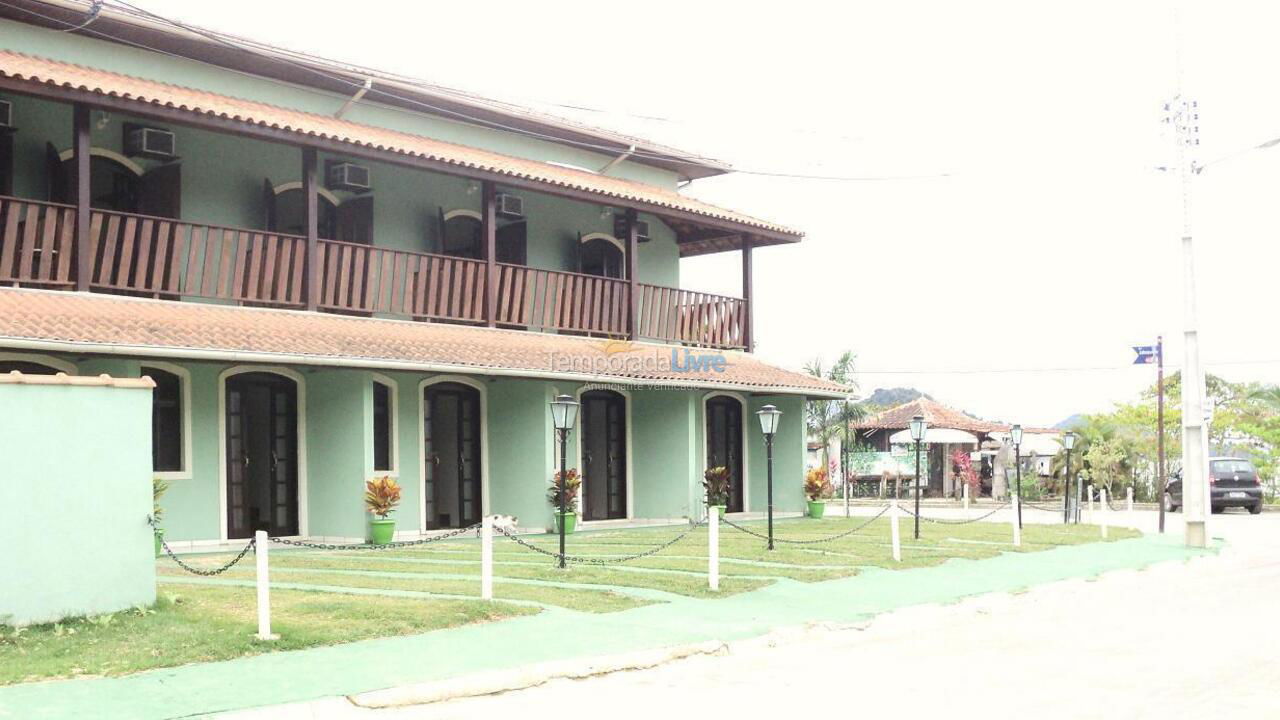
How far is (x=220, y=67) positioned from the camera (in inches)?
771

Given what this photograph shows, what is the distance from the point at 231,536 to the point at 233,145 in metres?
5.94

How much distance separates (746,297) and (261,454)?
11179mm

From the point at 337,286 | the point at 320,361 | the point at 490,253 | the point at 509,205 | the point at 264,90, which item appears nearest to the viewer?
the point at 320,361

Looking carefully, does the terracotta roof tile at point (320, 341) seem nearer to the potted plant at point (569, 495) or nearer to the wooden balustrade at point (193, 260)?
the wooden balustrade at point (193, 260)

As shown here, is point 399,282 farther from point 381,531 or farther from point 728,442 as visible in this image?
point 728,442

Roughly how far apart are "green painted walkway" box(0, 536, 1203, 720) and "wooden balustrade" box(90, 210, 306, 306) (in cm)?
844

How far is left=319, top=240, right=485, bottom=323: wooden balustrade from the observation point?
1898 cm

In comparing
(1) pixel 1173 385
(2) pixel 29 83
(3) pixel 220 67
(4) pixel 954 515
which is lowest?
(4) pixel 954 515

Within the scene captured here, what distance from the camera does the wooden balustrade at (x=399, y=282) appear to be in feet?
62.3

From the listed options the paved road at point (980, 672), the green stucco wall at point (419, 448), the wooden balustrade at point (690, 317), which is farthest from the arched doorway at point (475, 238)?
the paved road at point (980, 672)

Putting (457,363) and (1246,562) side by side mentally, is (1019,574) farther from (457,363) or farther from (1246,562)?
(457,363)

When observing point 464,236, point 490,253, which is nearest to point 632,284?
point 464,236

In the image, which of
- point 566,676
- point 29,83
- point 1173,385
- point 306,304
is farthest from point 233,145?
point 1173,385

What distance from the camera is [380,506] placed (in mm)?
17828
